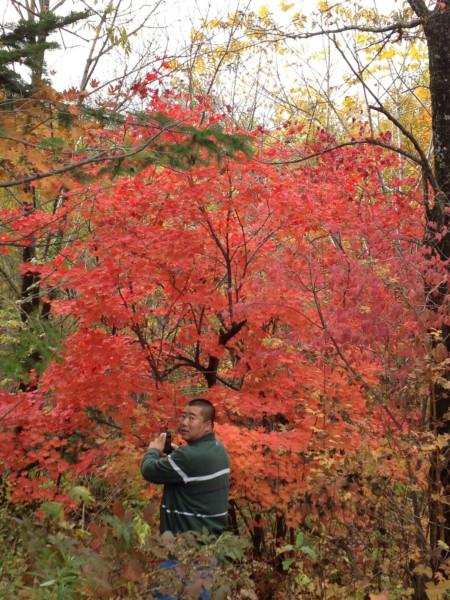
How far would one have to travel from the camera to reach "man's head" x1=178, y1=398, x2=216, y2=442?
3.41 meters

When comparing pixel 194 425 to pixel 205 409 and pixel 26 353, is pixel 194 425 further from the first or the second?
pixel 26 353

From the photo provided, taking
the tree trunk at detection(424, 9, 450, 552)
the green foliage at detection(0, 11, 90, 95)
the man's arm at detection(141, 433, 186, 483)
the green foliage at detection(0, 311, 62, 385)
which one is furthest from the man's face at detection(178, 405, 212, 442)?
A: the green foliage at detection(0, 11, 90, 95)

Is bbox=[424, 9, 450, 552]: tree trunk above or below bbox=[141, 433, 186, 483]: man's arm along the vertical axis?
above

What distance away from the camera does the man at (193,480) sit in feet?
10.8

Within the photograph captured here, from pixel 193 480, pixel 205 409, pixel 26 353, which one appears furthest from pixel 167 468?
pixel 26 353

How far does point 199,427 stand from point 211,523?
56cm

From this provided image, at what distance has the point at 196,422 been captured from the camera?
342 cm

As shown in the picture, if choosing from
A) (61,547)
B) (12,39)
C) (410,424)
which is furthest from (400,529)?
(12,39)

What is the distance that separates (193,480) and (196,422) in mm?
334

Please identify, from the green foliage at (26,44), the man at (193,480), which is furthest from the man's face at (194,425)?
the green foliage at (26,44)

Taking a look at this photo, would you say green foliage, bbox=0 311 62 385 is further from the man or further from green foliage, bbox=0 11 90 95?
green foliage, bbox=0 11 90 95

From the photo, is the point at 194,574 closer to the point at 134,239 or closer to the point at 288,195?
the point at 134,239

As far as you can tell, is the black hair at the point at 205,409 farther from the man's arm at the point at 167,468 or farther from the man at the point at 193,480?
the man's arm at the point at 167,468

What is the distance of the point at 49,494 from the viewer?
6.68m
